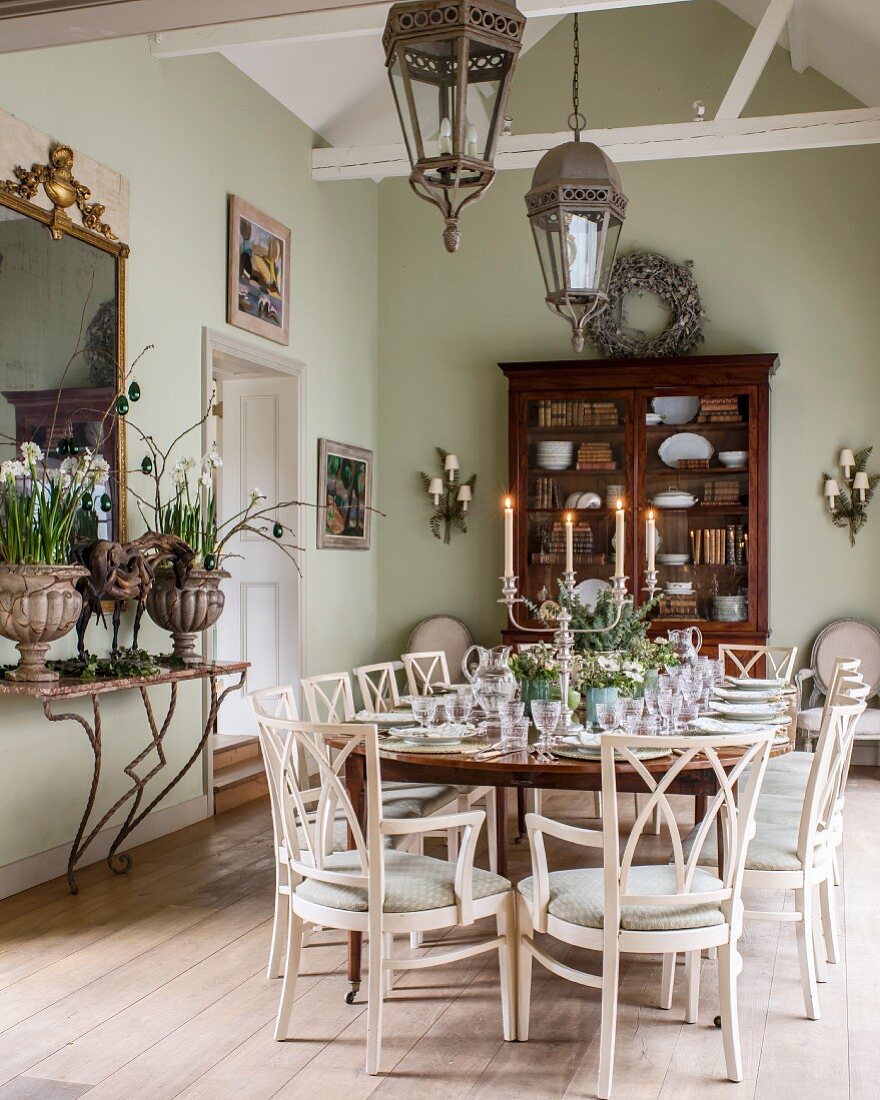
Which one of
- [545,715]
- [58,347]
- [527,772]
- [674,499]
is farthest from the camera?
[674,499]

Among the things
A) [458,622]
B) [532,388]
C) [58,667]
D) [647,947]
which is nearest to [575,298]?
[647,947]

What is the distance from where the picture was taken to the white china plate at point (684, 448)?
22.5ft

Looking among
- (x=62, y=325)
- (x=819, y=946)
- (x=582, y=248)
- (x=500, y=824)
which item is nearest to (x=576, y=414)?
(x=62, y=325)

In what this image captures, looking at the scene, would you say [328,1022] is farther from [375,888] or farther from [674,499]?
[674,499]

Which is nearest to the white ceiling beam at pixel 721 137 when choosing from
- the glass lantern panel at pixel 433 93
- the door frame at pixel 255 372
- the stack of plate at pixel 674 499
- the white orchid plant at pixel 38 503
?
the door frame at pixel 255 372

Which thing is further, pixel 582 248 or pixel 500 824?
pixel 500 824

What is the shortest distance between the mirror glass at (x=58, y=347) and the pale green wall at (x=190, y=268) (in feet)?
0.93

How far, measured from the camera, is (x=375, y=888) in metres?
2.79

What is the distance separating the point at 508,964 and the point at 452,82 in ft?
7.05

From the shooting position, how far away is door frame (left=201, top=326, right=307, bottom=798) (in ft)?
18.1

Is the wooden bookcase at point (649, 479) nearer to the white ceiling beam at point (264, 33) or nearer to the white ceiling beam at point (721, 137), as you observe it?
the white ceiling beam at point (721, 137)

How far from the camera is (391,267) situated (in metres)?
7.75

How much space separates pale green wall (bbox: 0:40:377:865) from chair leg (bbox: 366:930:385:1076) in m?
2.00

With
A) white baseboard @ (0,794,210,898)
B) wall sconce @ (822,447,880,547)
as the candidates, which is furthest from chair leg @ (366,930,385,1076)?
wall sconce @ (822,447,880,547)
